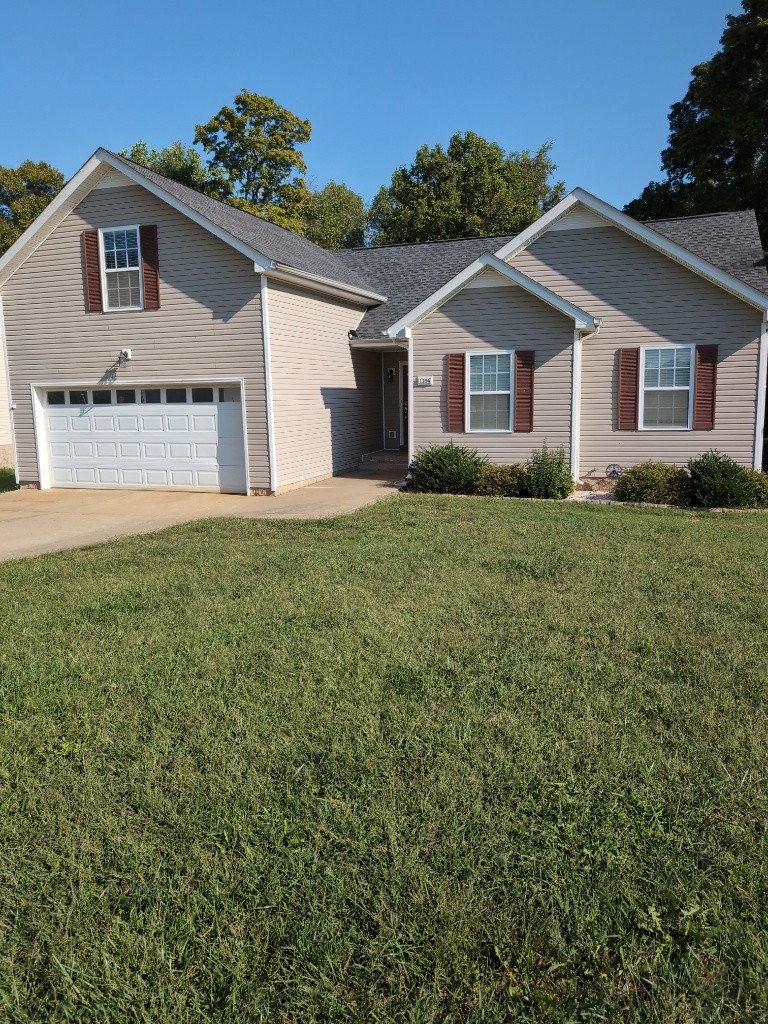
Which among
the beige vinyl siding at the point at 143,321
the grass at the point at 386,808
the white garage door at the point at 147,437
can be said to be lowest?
the grass at the point at 386,808

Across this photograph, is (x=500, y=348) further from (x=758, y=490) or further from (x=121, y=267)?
(x=121, y=267)

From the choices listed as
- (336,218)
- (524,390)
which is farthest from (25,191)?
(524,390)

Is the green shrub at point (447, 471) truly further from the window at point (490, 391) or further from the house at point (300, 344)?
the window at point (490, 391)

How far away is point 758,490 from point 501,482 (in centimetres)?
439

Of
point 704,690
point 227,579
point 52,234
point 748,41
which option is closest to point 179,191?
point 52,234

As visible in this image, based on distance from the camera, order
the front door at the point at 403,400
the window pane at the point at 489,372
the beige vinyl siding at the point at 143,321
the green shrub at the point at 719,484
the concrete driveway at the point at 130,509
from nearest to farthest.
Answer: the concrete driveway at the point at 130,509
the green shrub at the point at 719,484
the beige vinyl siding at the point at 143,321
the window pane at the point at 489,372
the front door at the point at 403,400

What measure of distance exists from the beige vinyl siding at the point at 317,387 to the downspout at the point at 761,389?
8.75 meters

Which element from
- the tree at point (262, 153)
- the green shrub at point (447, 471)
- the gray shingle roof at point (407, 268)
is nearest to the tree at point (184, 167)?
the tree at point (262, 153)

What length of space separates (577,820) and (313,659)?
7.87ft

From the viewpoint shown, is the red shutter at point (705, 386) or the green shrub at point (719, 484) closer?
the green shrub at point (719, 484)

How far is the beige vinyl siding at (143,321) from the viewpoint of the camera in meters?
14.3

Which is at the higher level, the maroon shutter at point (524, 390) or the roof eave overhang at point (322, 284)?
the roof eave overhang at point (322, 284)

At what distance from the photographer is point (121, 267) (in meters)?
15.1

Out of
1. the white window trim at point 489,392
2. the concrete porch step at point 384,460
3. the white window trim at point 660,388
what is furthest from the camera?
the concrete porch step at point 384,460
